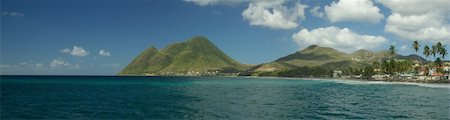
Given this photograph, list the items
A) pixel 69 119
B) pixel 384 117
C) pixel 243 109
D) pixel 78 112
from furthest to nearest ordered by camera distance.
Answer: pixel 243 109
pixel 78 112
pixel 384 117
pixel 69 119

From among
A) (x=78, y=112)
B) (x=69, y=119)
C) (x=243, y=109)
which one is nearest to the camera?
(x=69, y=119)

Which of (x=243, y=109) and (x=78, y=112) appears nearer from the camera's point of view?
(x=78, y=112)

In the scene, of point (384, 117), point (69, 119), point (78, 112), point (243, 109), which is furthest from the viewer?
point (243, 109)

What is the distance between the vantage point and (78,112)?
172ft

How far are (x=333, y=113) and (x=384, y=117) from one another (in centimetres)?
666

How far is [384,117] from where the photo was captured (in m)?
48.9

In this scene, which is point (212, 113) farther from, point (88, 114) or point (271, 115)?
point (88, 114)

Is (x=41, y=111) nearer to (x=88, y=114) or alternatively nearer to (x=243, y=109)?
(x=88, y=114)

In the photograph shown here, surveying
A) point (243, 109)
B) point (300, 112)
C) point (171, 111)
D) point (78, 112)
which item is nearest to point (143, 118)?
point (171, 111)

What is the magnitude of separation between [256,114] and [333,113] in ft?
34.8

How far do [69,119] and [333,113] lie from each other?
106ft

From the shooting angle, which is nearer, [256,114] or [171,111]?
[256,114]

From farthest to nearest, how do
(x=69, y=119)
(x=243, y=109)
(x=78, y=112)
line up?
(x=243, y=109)
(x=78, y=112)
(x=69, y=119)

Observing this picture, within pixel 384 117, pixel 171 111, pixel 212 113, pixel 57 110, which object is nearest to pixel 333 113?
pixel 384 117
